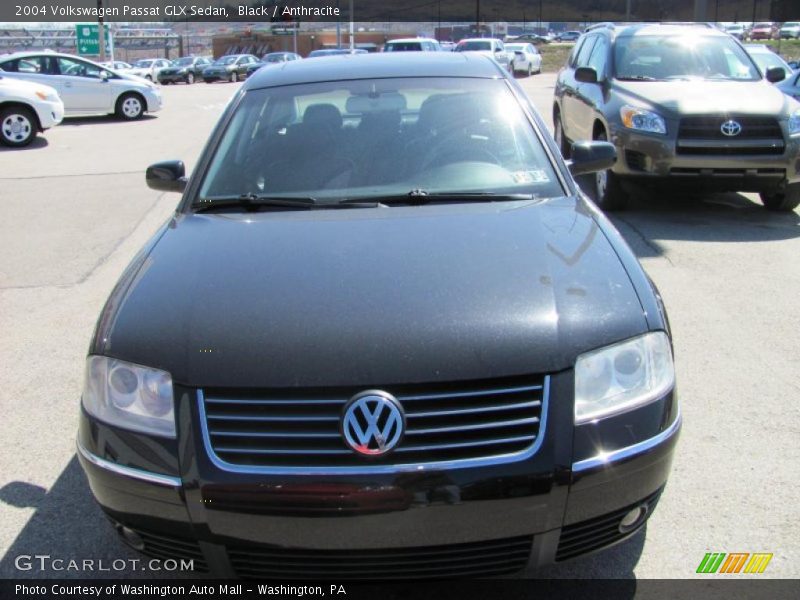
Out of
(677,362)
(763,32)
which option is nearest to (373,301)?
(677,362)

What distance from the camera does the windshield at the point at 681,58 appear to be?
8344 mm

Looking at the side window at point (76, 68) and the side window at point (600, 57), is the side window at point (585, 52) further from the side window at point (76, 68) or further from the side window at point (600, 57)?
the side window at point (76, 68)

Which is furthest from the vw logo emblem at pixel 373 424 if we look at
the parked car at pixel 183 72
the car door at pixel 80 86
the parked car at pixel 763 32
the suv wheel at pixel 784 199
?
the parked car at pixel 763 32

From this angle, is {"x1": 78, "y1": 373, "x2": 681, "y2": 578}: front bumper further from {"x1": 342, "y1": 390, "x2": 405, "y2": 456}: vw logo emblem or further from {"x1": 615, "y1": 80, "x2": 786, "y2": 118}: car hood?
{"x1": 615, "y1": 80, "x2": 786, "y2": 118}: car hood

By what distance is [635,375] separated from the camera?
7.94ft

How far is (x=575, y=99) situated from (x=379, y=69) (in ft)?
19.6

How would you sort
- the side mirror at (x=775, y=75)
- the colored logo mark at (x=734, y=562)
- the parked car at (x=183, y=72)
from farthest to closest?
the parked car at (x=183, y=72), the side mirror at (x=775, y=75), the colored logo mark at (x=734, y=562)

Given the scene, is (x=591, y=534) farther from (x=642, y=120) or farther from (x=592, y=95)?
(x=592, y=95)

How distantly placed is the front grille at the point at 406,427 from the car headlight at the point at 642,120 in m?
5.90

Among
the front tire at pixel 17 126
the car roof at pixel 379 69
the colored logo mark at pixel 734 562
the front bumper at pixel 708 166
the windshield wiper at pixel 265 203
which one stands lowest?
the colored logo mark at pixel 734 562

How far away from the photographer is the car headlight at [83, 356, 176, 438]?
7.63 feet

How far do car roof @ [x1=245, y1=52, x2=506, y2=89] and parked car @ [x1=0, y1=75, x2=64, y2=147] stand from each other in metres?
11.6

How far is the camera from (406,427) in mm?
2195

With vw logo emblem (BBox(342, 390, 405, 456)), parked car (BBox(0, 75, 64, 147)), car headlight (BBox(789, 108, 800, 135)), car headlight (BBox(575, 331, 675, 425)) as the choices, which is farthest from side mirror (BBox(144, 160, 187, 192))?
parked car (BBox(0, 75, 64, 147))
